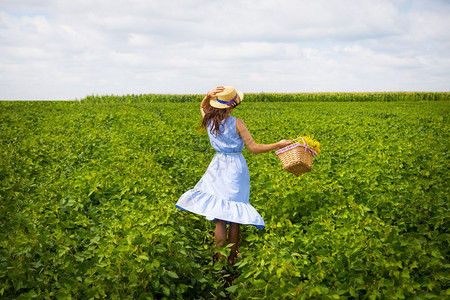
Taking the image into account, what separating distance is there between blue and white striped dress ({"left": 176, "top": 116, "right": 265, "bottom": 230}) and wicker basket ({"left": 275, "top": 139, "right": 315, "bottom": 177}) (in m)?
0.55

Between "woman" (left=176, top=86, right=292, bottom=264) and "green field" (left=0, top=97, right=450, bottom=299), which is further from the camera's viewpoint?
"woman" (left=176, top=86, right=292, bottom=264)

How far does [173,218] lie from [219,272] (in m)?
0.96

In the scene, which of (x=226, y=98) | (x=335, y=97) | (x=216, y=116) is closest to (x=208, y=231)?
(x=216, y=116)

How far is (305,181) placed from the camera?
613cm

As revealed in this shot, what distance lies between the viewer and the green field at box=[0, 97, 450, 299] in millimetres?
3541

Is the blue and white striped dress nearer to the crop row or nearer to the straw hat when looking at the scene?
the straw hat

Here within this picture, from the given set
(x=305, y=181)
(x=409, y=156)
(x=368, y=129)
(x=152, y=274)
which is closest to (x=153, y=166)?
(x=305, y=181)

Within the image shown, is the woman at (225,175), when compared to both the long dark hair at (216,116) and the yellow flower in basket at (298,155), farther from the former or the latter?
the yellow flower in basket at (298,155)

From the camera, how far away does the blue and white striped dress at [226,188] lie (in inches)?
167

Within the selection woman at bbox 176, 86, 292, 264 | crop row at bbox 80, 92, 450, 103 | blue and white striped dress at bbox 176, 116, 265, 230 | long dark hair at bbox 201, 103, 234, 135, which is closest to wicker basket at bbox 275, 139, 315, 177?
woman at bbox 176, 86, 292, 264

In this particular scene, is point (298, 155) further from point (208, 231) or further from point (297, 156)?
point (208, 231)

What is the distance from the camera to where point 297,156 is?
14.9 ft

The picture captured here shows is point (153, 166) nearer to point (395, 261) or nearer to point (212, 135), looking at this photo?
point (212, 135)

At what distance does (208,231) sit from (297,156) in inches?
63.0
